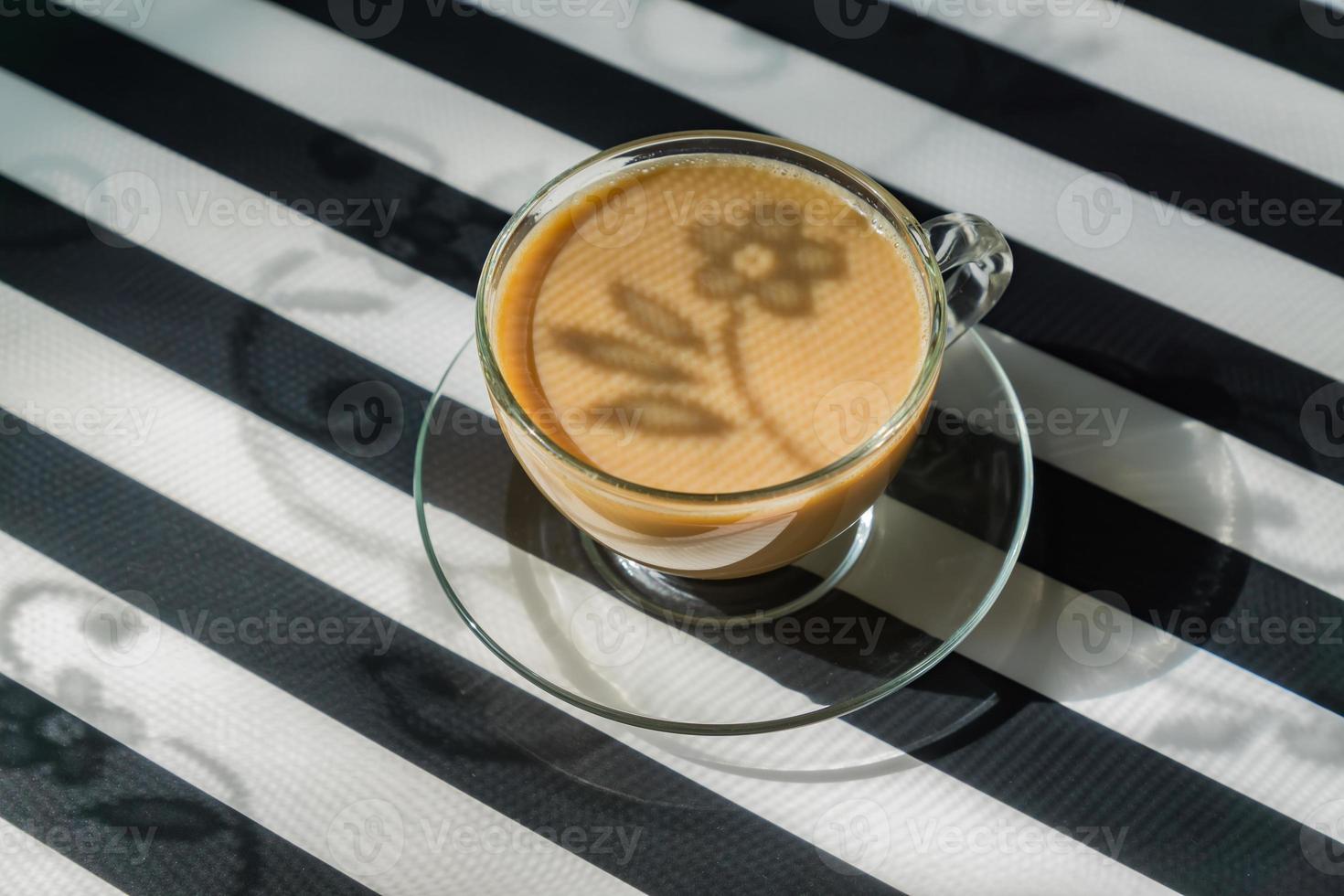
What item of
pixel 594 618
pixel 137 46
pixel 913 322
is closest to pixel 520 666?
pixel 594 618

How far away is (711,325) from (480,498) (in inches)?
9.4

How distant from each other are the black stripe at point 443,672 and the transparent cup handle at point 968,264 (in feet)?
0.73

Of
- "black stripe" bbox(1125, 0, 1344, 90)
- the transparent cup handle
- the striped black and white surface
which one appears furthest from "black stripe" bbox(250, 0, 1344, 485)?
"black stripe" bbox(1125, 0, 1344, 90)

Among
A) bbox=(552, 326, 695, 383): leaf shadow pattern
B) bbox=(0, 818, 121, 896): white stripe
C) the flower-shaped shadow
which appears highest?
the flower-shaped shadow

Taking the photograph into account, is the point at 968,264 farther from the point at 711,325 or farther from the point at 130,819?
the point at 130,819

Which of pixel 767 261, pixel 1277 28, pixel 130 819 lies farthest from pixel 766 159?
pixel 130 819

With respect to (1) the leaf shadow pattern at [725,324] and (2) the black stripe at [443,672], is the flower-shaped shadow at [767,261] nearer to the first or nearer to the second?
(1) the leaf shadow pattern at [725,324]

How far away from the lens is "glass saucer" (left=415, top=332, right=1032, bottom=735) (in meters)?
0.90

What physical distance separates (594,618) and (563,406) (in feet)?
0.57

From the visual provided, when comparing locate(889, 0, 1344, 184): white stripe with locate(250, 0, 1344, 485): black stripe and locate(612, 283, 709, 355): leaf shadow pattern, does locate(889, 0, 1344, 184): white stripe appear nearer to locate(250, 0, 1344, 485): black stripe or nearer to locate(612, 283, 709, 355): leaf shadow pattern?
locate(250, 0, 1344, 485): black stripe

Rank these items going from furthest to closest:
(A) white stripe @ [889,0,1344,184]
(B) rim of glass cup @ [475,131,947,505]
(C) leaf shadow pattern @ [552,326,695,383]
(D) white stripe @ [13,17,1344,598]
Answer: (A) white stripe @ [889,0,1344,184], (D) white stripe @ [13,17,1344,598], (C) leaf shadow pattern @ [552,326,695,383], (B) rim of glass cup @ [475,131,947,505]

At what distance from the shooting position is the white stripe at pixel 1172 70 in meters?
1.10

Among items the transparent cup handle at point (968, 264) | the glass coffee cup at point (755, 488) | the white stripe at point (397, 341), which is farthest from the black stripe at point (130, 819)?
the transparent cup handle at point (968, 264)

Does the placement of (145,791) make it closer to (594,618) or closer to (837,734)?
(594,618)
